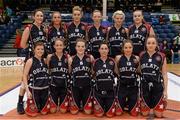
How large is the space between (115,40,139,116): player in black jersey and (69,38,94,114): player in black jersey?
1.28ft

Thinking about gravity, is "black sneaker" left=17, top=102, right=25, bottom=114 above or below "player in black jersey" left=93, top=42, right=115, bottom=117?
below

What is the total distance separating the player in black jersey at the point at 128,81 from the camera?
5.07m

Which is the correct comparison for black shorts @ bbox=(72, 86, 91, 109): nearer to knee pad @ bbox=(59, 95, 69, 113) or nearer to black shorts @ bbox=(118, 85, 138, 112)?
knee pad @ bbox=(59, 95, 69, 113)

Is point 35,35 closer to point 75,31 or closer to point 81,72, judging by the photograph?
point 75,31

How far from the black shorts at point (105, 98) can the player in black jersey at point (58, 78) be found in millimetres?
448

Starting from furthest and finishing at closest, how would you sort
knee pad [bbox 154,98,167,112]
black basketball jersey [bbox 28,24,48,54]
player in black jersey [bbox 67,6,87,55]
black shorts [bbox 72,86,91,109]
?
player in black jersey [bbox 67,6,87,55] < black basketball jersey [bbox 28,24,48,54] < black shorts [bbox 72,86,91,109] < knee pad [bbox 154,98,167,112]

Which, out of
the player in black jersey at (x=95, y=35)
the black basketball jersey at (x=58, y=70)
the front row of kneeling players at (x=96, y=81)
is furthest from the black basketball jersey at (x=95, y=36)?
→ the black basketball jersey at (x=58, y=70)

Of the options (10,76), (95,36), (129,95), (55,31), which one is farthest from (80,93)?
(10,76)

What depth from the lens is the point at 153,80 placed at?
5020 mm

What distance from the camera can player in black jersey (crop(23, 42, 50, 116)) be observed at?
5.07 metres

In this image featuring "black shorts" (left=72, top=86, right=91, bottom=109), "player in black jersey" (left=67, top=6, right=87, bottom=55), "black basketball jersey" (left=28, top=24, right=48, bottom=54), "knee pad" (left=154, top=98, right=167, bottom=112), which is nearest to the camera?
"knee pad" (left=154, top=98, right=167, bottom=112)

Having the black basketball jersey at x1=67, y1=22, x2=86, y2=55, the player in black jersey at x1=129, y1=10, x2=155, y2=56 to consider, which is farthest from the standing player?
the player in black jersey at x1=129, y1=10, x2=155, y2=56

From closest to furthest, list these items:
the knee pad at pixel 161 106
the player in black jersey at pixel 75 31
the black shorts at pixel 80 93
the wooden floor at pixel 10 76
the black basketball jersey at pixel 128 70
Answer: the knee pad at pixel 161 106 → the black basketball jersey at pixel 128 70 → the black shorts at pixel 80 93 → the player in black jersey at pixel 75 31 → the wooden floor at pixel 10 76

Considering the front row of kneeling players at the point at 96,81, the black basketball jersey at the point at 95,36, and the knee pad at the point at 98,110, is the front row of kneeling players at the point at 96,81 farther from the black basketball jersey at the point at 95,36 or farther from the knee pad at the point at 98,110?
the black basketball jersey at the point at 95,36
